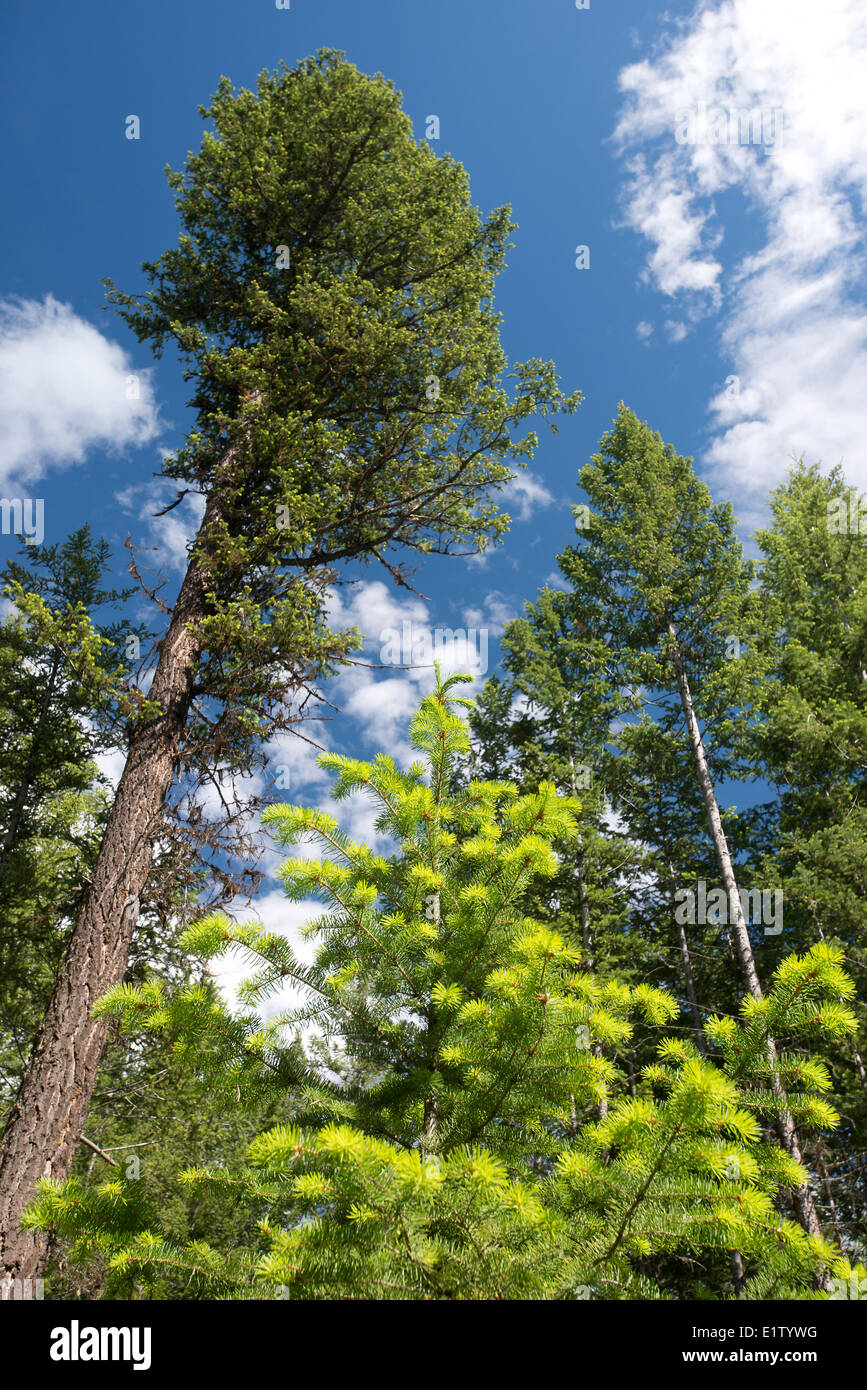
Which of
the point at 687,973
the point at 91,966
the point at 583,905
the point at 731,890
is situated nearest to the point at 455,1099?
the point at 91,966

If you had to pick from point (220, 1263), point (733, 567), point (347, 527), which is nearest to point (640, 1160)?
point (220, 1263)

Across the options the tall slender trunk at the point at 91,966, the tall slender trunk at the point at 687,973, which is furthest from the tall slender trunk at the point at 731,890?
the tall slender trunk at the point at 91,966

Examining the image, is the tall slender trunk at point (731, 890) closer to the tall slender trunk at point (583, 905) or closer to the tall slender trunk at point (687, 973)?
the tall slender trunk at point (687, 973)

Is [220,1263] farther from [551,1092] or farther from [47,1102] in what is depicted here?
[47,1102]

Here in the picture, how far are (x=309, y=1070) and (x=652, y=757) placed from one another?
1197 centimetres

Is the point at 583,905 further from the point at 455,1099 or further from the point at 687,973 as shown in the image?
the point at 455,1099

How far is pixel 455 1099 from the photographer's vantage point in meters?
2.92

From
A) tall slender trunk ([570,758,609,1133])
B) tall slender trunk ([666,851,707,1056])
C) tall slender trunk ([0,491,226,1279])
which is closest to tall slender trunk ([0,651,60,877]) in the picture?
tall slender trunk ([0,491,226,1279])

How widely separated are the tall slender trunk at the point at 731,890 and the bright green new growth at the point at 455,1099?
3.17 meters

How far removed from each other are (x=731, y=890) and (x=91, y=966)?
371 inches

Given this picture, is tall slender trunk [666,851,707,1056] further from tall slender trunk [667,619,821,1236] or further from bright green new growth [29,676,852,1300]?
bright green new growth [29,676,852,1300]

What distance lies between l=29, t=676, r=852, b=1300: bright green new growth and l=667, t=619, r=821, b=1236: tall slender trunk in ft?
10.4

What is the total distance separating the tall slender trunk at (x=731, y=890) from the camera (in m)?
8.41

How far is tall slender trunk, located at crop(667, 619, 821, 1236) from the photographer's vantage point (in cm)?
841
